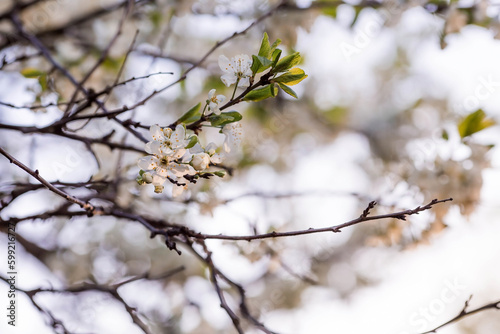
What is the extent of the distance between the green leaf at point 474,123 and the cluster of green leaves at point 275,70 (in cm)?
86

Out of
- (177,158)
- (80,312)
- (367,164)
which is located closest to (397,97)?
(367,164)

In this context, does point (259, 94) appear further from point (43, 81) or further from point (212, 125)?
point (43, 81)

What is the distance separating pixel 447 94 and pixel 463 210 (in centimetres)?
170

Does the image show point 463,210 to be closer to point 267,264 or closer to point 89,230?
point 267,264

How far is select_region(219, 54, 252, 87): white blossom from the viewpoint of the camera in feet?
2.26

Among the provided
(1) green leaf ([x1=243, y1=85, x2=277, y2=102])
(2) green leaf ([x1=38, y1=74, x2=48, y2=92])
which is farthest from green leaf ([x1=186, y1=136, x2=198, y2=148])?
(2) green leaf ([x1=38, y1=74, x2=48, y2=92])

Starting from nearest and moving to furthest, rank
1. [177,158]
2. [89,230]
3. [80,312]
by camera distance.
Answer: [177,158] < [80,312] < [89,230]

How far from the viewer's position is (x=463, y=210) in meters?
1.32

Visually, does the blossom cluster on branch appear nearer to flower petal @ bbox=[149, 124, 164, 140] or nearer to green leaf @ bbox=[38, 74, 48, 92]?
flower petal @ bbox=[149, 124, 164, 140]

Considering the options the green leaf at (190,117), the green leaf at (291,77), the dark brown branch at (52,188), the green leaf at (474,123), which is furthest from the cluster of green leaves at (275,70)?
the green leaf at (474,123)

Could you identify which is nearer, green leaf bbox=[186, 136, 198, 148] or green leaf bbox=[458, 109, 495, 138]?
green leaf bbox=[186, 136, 198, 148]

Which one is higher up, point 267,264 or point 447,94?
point 447,94

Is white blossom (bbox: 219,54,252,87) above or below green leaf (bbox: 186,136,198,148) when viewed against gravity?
above

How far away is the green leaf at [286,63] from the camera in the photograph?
663 millimetres
